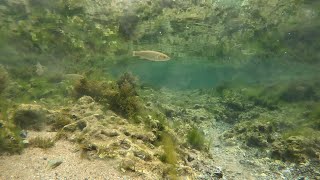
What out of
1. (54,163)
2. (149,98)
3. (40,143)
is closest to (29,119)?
(40,143)

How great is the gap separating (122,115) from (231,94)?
583 inches

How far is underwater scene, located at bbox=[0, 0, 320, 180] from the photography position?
670 cm

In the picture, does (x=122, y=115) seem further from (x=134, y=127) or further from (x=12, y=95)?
(x=12, y=95)

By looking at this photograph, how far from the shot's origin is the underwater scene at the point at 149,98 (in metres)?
6.70

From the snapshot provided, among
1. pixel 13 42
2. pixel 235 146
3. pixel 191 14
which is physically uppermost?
pixel 191 14

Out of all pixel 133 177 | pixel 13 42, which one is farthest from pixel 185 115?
pixel 13 42

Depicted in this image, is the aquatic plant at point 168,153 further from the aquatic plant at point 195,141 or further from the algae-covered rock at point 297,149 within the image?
the algae-covered rock at point 297,149

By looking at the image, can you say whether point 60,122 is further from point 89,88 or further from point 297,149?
point 297,149

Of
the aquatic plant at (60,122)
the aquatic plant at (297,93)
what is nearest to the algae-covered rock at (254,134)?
the aquatic plant at (60,122)

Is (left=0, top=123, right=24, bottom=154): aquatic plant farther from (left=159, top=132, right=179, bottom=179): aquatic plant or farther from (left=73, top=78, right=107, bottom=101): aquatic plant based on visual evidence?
(left=73, top=78, right=107, bottom=101): aquatic plant

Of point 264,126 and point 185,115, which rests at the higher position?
point 264,126

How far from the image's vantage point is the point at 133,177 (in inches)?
231

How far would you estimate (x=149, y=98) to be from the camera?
19938 mm

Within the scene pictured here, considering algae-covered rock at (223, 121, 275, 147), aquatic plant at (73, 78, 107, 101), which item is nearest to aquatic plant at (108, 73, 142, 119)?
aquatic plant at (73, 78, 107, 101)
